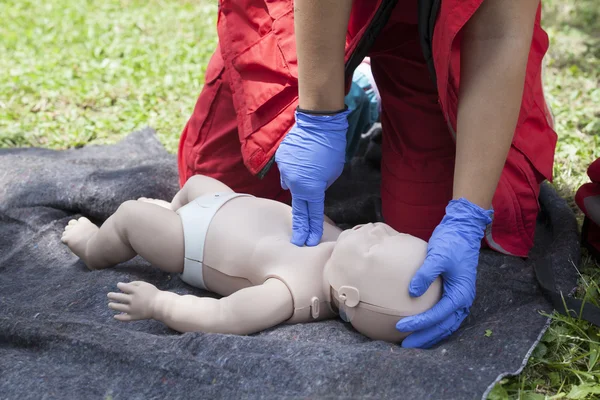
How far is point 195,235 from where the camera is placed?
68.3 inches

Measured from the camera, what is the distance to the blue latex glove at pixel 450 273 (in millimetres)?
1447

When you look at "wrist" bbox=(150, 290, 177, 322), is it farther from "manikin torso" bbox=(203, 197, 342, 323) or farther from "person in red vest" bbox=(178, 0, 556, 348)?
"person in red vest" bbox=(178, 0, 556, 348)

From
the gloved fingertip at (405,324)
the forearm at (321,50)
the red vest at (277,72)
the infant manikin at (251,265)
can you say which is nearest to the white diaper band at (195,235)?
the infant manikin at (251,265)

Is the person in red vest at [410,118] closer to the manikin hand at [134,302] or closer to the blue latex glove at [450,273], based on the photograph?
the blue latex glove at [450,273]

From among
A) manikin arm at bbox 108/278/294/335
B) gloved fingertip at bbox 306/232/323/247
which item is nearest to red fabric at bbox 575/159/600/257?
gloved fingertip at bbox 306/232/323/247

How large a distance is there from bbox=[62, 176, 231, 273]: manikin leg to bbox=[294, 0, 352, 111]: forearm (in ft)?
1.51

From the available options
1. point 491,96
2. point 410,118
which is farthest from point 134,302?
point 410,118

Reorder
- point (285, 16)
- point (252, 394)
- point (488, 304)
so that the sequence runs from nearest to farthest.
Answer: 1. point (252, 394)
2. point (488, 304)
3. point (285, 16)

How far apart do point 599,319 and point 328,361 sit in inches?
25.2

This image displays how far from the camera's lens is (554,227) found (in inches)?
80.8

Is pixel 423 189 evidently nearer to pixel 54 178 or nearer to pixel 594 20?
pixel 54 178

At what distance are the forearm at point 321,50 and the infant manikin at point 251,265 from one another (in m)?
0.32

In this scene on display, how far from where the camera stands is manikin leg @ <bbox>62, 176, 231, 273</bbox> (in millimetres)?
1748

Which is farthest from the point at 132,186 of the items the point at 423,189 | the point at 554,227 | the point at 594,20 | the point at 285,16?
the point at 594,20
